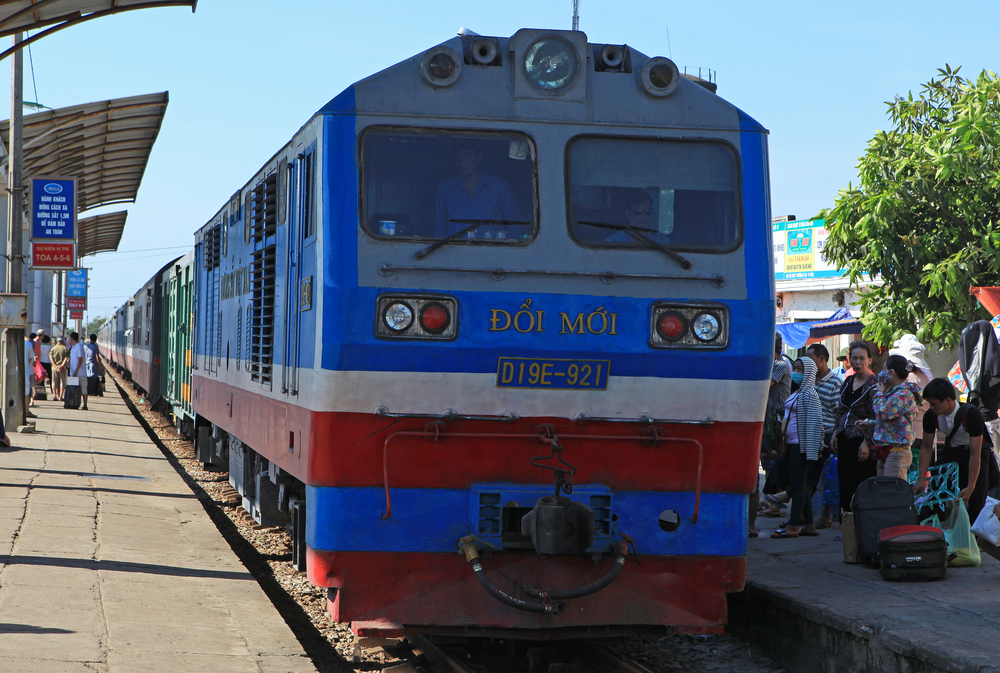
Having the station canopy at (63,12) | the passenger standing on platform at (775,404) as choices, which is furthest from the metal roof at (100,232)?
the passenger standing on platform at (775,404)

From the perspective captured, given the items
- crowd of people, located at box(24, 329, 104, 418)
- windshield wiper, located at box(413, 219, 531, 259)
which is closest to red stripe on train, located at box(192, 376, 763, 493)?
windshield wiper, located at box(413, 219, 531, 259)

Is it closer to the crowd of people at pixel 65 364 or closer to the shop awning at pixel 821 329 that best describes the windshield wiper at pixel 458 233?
the shop awning at pixel 821 329

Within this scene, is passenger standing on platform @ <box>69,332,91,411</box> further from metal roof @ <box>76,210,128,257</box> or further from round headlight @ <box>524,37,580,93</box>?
round headlight @ <box>524,37,580,93</box>

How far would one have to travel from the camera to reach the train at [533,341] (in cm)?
518

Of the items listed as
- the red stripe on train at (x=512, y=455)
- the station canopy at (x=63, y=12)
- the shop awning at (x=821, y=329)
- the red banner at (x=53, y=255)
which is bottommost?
the red stripe on train at (x=512, y=455)

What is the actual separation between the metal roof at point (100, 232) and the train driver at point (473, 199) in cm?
2523

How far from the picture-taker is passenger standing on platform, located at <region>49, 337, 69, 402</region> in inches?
1008

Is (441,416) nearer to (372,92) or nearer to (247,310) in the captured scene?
(372,92)

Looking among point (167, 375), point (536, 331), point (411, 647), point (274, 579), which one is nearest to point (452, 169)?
point (536, 331)

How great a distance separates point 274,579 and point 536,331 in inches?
176

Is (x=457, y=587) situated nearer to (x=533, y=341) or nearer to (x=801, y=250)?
(x=533, y=341)

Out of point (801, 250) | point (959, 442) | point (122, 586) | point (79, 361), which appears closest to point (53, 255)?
point (79, 361)

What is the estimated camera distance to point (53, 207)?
16.8 meters

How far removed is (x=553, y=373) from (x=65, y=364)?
77.1 feet
